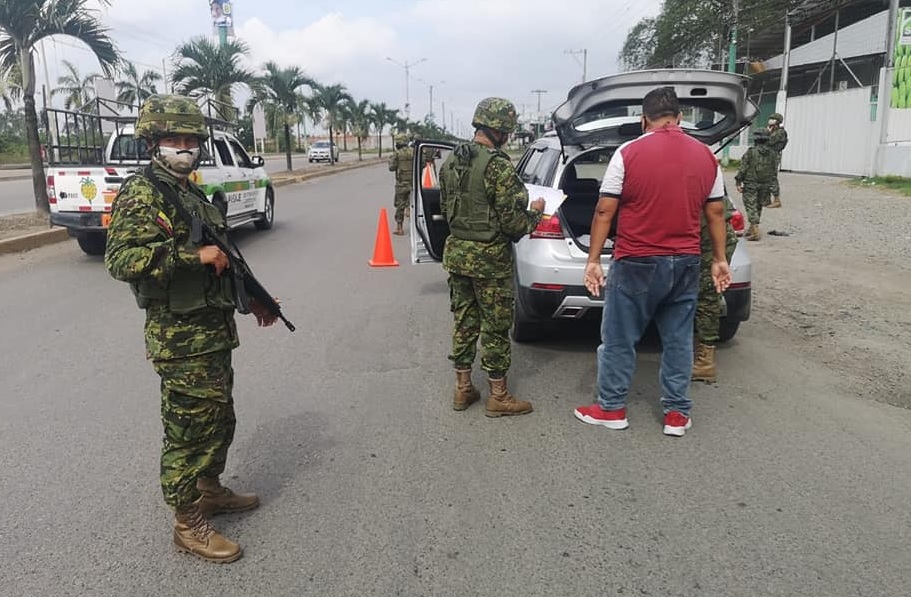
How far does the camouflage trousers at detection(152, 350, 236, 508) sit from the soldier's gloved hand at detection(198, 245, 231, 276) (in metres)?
0.37

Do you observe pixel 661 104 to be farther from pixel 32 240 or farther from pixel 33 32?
pixel 33 32

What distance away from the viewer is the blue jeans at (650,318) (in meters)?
3.64

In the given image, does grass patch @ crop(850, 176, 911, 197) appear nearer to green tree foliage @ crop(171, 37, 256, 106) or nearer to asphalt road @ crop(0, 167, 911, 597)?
asphalt road @ crop(0, 167, 911, 597)

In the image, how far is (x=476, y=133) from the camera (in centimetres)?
398

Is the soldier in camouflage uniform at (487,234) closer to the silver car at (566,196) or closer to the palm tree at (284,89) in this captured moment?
the silver car at (566,196)

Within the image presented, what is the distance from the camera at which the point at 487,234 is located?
3.90 metres

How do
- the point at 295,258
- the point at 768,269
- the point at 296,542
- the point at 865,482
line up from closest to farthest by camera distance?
1. the point at 296,542
2. the point at 865,482
3. the point at 768,269
4. the point at 295,258

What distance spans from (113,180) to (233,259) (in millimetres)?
6932

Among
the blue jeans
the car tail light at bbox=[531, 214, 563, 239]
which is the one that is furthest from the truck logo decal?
the blue jeans

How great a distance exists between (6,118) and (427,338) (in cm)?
6355

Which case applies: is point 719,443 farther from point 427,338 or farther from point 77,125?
point 77,125

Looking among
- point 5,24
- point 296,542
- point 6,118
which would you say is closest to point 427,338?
point 296,542

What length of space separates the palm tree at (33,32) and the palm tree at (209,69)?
35.2 feet

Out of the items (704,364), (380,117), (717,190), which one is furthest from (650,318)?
(380,117)
